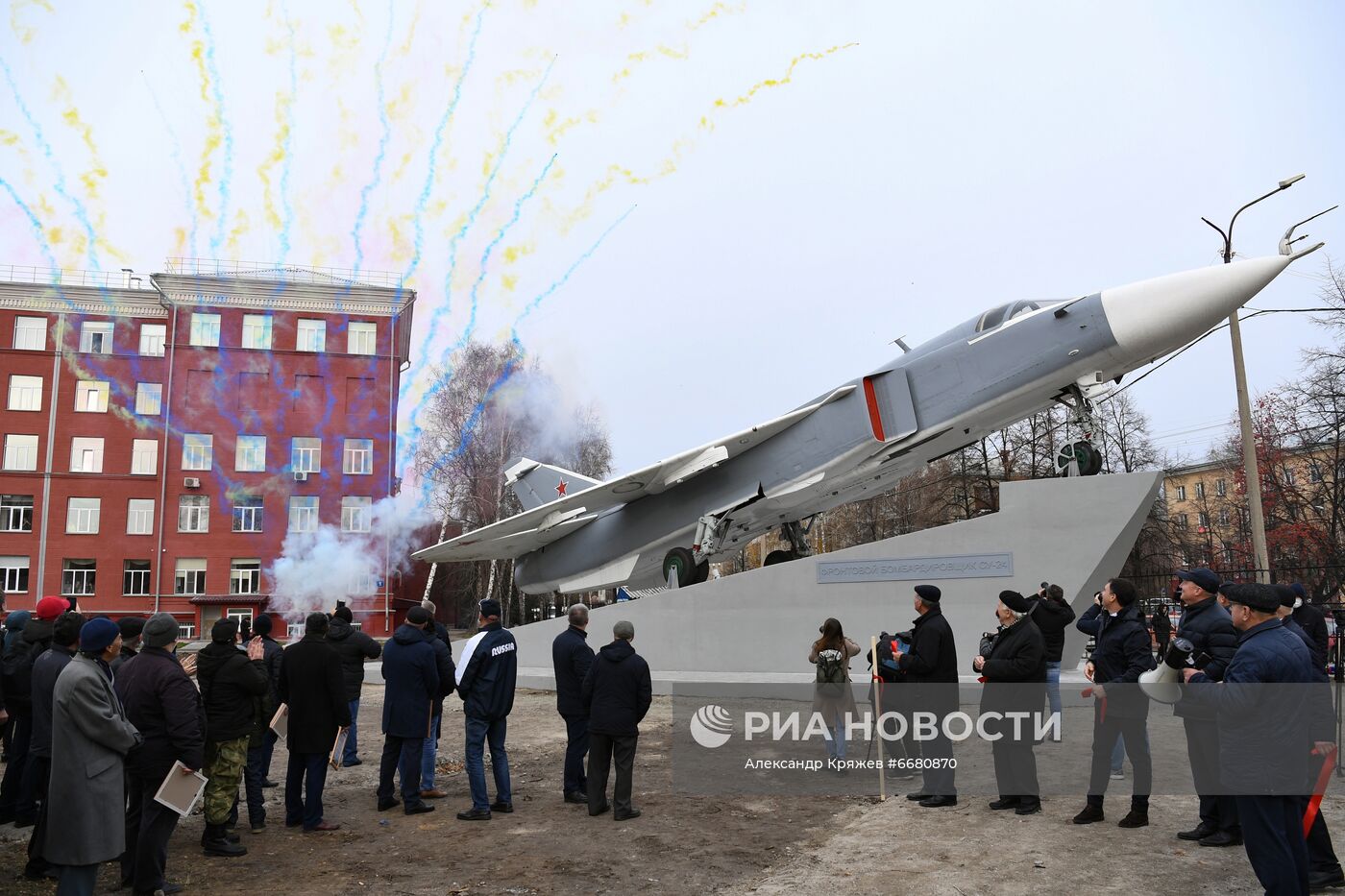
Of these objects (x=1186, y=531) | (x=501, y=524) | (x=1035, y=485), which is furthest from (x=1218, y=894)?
(x=1186, y=531)

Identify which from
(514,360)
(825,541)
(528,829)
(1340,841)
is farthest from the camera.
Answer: (825,541)

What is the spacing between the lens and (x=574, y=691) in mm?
7262

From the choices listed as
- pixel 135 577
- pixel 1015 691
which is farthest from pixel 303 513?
pixel 1015 691

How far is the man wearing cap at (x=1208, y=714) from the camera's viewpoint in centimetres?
544

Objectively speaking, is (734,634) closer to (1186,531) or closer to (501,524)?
(501,524)

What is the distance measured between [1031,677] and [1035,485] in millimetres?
5901

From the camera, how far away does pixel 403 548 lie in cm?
3588

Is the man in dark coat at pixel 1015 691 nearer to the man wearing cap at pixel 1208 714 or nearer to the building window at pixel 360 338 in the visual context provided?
the man wearing cap at pixel 1208 714

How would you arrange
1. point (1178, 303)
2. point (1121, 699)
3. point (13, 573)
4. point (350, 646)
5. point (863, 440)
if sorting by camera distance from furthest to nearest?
point (13, 573), point (863, 440), point (1178, 303), point (350, 646), point (1121, 699)

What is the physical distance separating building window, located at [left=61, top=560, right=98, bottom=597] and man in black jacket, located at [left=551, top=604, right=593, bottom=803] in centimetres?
3468

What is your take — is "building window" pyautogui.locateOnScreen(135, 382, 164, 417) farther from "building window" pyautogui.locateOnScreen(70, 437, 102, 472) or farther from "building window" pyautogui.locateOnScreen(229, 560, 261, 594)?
"building window" pyautogui.locateOnScreen(229, 560, 261, 594)

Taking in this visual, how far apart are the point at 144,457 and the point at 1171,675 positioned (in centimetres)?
3900

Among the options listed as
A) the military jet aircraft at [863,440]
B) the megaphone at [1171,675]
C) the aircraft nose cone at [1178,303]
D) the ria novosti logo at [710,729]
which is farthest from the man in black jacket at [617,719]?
the aircraft nose cone at [1178,303]

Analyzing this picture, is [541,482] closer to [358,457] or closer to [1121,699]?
[1121,699]
